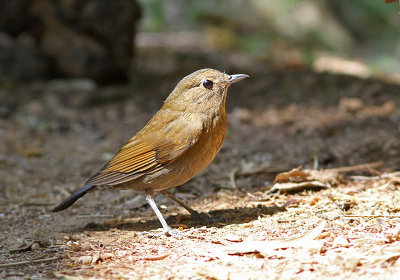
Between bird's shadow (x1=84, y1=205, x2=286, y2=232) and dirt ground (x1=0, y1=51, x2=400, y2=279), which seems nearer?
dirt ground (x1=0, y1=51, x2=400, y2=279)

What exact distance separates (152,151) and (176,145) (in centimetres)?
24

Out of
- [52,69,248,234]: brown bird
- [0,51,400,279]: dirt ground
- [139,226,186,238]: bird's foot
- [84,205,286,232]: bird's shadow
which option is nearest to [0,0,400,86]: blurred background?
[0,51,400,279]: dirt ground

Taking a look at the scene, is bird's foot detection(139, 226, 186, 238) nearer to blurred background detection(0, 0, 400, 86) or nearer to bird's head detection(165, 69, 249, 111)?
bird's head detection(165, 69, 249, 111)

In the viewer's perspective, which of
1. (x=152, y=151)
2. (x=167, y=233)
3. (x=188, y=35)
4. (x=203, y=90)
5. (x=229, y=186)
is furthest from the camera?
(x=188, y=35)

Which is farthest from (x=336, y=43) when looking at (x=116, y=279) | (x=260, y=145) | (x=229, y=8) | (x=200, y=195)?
(x=116, y=279)

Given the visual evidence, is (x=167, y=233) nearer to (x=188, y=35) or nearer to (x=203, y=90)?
(x=203, y=90)

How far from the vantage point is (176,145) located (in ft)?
13.9

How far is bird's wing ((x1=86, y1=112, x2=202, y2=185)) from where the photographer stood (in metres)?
4.23

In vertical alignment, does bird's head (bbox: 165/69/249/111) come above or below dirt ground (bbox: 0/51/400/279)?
above

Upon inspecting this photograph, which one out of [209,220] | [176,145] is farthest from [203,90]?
[209,220]

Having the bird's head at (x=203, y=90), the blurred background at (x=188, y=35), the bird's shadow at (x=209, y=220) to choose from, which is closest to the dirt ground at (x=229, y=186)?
the bird's shadow at (x=209, y=220)

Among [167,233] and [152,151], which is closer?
[167,233]

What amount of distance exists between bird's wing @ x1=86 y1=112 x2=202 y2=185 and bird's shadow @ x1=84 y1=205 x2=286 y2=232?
0.42 meters

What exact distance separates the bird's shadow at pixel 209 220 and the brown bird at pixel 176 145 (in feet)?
0.44
